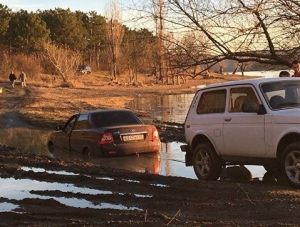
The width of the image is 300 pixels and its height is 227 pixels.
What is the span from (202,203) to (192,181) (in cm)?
216

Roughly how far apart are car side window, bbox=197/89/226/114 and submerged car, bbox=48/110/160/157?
13.0 ft

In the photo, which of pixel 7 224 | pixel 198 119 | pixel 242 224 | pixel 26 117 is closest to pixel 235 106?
pixel 198 119

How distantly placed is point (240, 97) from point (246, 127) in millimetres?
712

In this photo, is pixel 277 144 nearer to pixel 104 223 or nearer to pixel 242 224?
pixel 242 224

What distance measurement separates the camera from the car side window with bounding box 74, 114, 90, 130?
53.1 feet

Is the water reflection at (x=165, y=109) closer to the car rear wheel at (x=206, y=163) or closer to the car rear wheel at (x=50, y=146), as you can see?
the car rear wheel at (x=50, y=146)

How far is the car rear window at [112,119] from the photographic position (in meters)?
15.7

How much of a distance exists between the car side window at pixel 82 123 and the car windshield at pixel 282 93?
6.97 metres

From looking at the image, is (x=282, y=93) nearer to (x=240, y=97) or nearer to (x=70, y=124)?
(x=240, y=97)

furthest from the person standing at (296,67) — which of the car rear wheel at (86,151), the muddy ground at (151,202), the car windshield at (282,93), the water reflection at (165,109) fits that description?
the water reflection at (165,109)

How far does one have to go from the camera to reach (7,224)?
7.14 m

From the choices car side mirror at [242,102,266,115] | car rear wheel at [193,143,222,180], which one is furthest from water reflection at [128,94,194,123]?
car side mirror at [242,102,266,115]

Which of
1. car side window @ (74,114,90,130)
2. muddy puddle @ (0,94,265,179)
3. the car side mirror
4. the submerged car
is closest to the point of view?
the car side mirror

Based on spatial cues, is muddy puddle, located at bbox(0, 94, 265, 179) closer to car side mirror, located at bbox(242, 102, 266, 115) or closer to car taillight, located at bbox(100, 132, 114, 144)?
car taillight, located at bbox(100, 132, 114, 144)
